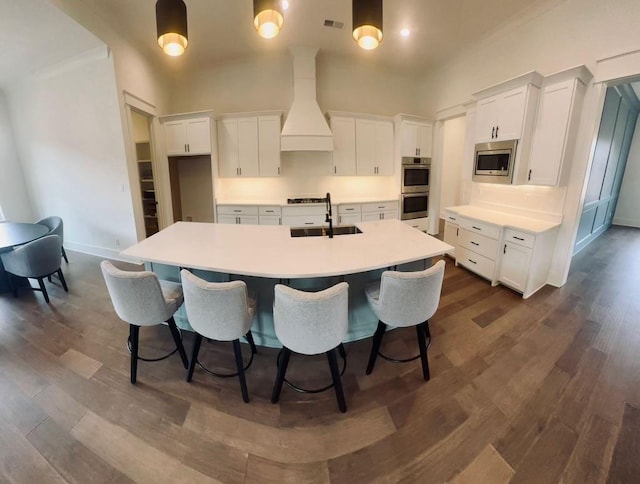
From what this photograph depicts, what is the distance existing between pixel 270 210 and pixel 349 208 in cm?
144

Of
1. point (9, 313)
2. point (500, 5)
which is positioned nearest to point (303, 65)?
point (500, 5)

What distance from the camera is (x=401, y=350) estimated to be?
214 centimetres

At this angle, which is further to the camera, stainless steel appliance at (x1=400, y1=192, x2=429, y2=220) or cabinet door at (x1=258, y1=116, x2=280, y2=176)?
stainless steel appliance at (x1=400, y1=192, x2=429, y2=220)

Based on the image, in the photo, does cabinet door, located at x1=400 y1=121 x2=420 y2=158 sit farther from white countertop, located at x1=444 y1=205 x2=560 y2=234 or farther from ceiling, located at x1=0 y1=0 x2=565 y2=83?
white countertop, located at x1=444 y1=205 x2=560 y2=234

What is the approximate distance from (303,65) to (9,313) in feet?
16.6

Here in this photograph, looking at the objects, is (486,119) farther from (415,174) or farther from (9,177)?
(9,177)

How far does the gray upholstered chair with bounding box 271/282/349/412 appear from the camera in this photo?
1301mm

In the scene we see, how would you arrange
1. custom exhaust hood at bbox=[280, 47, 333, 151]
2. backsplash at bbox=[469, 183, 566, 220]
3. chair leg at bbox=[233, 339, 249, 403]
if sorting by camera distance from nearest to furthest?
chair leg at bbox=[233, 339, 249, 403]
backsplash at bbox=[469, 183, 566, 220]
custom exhaust hood at bbox=[280, 47, 333, 151]

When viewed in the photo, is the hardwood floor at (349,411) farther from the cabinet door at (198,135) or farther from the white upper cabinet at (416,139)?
the white upper cabinet at (416,139)

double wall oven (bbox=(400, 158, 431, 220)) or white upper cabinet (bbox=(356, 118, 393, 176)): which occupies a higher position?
white upper cabinet (bbox=(356, 118, 393, 176))

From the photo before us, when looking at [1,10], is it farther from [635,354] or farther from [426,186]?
[635,354]

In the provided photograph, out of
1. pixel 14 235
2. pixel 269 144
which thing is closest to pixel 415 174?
pixel 269 144

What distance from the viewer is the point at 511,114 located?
10.0ft

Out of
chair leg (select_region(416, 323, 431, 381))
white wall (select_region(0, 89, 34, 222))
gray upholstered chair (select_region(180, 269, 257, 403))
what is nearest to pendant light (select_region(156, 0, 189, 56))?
gray upholstered chair (select_region(180, 269, 257, 403))
